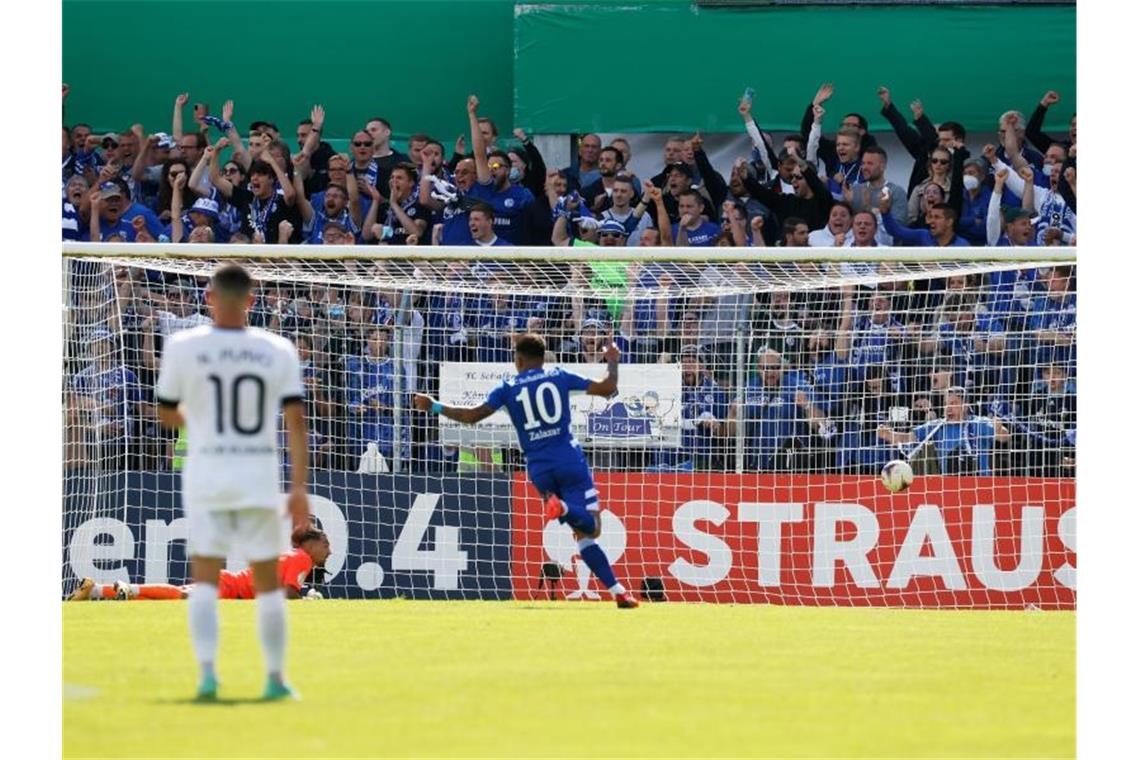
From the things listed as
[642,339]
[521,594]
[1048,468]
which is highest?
[642,339]

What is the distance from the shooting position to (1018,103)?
18438 mm

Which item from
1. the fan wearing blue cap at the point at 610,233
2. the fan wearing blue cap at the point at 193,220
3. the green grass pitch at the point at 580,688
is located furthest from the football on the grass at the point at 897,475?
the fan wearing blue cap at the point at 193,220

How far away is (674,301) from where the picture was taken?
15758 mm

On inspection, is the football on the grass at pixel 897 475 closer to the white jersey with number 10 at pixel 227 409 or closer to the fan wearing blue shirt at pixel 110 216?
the white jersey with number 10 at pixel 227 409

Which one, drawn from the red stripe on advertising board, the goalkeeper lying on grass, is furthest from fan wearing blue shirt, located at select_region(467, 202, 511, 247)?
the goalkeeper lying on grass

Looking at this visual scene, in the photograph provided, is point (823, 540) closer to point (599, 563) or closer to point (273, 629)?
point (599, 563)

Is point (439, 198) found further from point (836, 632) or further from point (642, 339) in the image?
point (836, 632)

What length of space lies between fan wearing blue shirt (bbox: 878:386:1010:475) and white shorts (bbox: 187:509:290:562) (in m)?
8.29

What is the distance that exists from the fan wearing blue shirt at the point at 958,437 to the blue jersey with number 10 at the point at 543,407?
11.2ft

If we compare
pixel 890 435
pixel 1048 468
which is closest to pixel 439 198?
pixel 890 435

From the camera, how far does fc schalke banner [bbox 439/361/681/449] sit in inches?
572

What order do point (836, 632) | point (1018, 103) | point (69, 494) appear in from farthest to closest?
point (1018, 103)
point (69, 494)
point (836, 632)

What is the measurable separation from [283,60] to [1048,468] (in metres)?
10.1

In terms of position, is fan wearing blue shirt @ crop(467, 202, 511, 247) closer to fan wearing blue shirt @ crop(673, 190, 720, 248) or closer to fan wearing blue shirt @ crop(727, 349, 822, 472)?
fan wearing blue shirt @ crop(673, 190, 720, 248)
